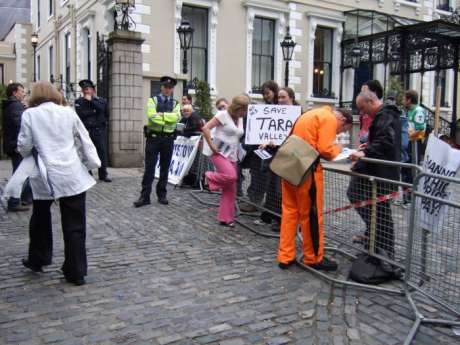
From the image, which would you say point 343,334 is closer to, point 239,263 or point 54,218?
point 239,263

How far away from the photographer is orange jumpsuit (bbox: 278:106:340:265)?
481 centimetres

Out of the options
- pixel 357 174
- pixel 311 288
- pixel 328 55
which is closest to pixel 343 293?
pixel 311 288

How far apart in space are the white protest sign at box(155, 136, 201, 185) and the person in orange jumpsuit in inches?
185

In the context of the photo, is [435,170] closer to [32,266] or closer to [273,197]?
[273,197]

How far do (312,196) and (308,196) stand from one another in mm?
40

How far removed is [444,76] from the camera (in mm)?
25156

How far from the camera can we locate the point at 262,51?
19.1m

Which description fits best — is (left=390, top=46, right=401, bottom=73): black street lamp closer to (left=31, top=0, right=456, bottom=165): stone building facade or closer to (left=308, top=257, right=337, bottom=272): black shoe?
(left=31, top=0, right=456, bottom=165): stone building facade

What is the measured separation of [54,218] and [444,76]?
23.0 m

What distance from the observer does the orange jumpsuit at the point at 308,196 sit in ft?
15.8

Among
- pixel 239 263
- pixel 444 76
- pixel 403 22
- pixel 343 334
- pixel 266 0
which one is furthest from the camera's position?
pixel 444 76

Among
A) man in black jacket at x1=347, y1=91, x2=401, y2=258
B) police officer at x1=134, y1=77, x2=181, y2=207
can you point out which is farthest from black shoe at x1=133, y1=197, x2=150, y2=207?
man in black jacket at x1=347, y1=91, x2=401, y2=258

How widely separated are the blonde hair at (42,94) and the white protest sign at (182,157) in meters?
5.05

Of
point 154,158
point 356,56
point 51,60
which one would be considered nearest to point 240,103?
point 154,158
